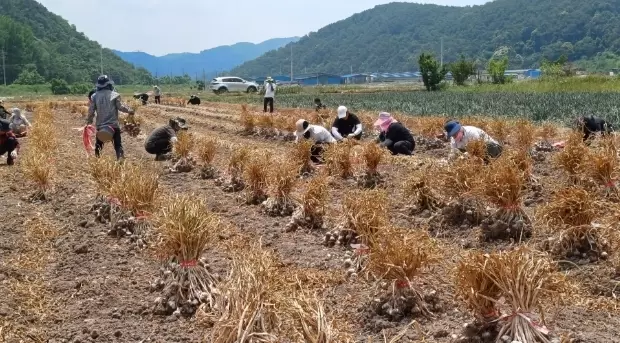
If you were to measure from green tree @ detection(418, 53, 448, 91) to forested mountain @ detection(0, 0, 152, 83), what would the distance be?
152ft

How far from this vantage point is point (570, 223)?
5.07 metres

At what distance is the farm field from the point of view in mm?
3432

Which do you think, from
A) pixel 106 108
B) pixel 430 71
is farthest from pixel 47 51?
pixel 106 108

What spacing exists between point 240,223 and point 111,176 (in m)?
1.62

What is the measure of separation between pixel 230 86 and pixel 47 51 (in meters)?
46.5

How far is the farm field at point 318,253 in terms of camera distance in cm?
343

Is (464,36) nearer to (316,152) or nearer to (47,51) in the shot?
(47,51)

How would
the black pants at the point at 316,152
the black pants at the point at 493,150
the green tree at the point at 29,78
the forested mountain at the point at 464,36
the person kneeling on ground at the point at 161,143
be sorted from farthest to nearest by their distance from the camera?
1. the forested mountain at the point at 464,36
2. the green tree at the point at 29,78
3. the person kneeling on ground at the point at 161,143
4. the black pants at the point at 316,152
5. the black pants at the point at 493,150

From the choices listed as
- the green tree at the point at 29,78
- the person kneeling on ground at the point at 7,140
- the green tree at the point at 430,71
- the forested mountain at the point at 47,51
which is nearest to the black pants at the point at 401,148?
the person kneeling on ground at the point at 7,140

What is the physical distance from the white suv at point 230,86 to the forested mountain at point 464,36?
83.2 m

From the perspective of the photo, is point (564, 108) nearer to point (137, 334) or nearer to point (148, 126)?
point (148, 126)

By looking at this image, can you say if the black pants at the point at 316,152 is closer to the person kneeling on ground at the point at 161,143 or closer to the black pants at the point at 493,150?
the black pants at the point at 493,150

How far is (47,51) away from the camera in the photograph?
82062 millimetres

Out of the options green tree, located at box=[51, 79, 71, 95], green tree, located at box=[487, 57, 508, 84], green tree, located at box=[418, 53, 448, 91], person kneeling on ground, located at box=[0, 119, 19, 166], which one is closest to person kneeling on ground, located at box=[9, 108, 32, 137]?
person kneeling on ground, located at box=[0, 119, 19, 166]
